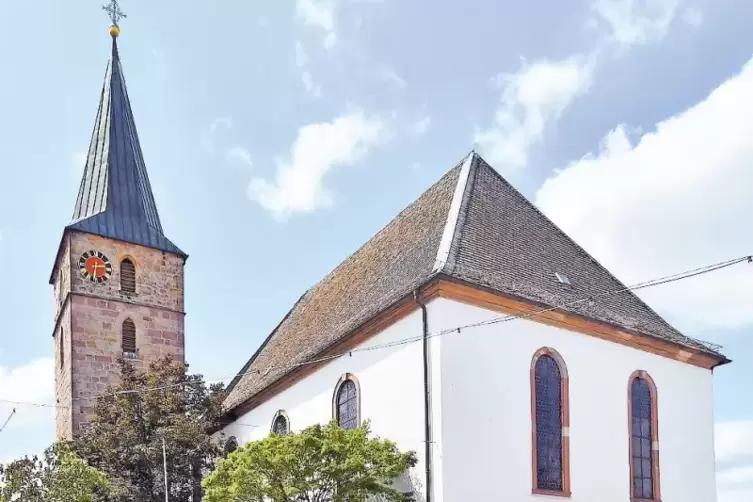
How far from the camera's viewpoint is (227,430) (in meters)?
23.9

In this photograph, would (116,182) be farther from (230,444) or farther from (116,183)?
(230,444)

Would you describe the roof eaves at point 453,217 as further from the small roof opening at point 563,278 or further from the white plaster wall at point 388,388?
the small roof opening at point 563,278

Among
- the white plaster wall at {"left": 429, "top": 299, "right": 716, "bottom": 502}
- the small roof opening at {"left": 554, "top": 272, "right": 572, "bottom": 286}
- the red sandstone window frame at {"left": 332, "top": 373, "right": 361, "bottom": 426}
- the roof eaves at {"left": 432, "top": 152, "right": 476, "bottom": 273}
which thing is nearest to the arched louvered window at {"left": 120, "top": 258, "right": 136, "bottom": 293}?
the red sandstone window frame at {"left": 332, "top": 373, "right": 361, "bottom": 426}

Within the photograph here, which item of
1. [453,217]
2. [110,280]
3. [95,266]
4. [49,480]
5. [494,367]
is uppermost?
[95,266]

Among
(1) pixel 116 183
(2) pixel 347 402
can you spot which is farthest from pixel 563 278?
(1) pixel 116 183

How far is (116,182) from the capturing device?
3028cm

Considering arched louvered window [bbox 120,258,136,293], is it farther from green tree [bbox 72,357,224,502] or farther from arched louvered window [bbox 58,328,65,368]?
green tree [bbox 72,357,224,502]

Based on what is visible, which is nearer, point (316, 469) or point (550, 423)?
point (316, 469)

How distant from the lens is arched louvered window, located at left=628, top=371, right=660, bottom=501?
54.5 ft

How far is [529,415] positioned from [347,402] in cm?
403

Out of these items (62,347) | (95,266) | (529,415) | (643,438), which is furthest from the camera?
(62,347)

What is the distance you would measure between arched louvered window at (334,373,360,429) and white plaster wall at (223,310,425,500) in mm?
178

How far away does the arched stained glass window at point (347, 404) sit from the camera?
16.8 meters

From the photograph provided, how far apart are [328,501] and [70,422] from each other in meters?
15.1
